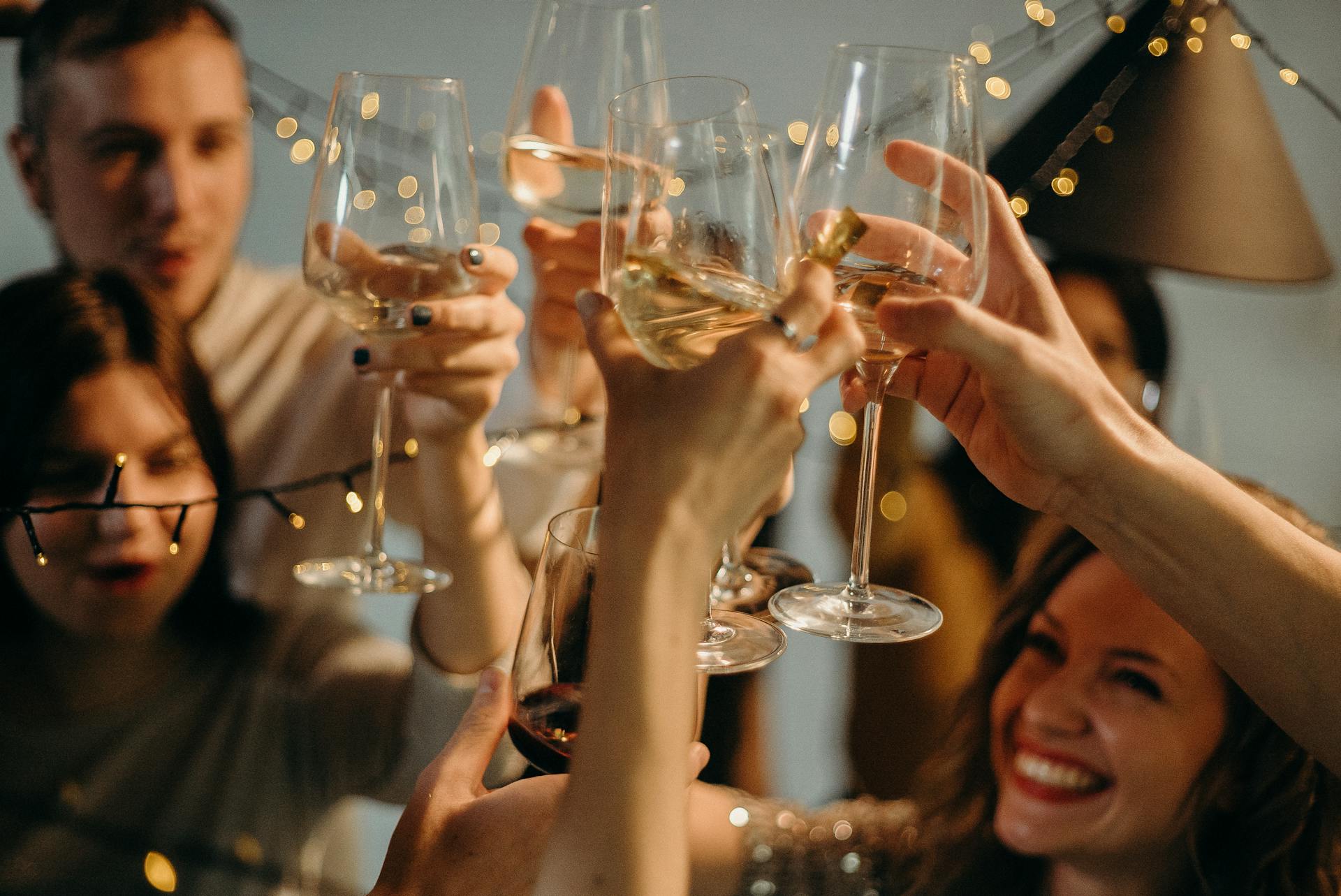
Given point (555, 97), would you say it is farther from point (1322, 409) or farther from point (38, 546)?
point (1322, 409)

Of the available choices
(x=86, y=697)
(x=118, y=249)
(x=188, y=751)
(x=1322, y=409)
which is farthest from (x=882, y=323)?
(x=1322, y=409)

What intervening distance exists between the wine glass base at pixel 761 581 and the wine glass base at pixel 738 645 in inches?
→ 1.0

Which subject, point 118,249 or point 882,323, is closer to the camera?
point 882,323

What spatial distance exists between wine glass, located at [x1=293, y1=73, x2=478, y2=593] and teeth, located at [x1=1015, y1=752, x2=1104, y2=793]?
0.62m

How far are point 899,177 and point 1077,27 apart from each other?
1.07 metres

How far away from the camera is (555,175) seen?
103cm

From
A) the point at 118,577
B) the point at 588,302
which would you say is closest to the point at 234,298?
the point at 118,577

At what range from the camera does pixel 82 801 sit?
31.9 inches

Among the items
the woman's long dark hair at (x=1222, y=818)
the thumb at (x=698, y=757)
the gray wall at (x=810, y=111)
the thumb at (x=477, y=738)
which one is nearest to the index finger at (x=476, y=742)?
the thumb at (x=477, y=738)

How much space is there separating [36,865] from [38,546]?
1.48 ft

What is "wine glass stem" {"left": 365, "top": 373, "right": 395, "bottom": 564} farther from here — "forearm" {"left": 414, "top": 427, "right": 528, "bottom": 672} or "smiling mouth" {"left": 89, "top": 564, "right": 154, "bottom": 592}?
"smiling mouth" {"left": 89, "top": 564, "right": 154, "bottom": 592}

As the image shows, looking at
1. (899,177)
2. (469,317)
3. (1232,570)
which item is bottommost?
(1232,570)

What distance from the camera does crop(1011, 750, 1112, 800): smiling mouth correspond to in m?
0.89

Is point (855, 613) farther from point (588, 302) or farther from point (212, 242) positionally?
point (212, 242)
